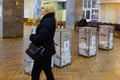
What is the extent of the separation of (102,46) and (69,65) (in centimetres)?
229

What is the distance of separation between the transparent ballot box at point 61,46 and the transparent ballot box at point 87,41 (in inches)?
37.5

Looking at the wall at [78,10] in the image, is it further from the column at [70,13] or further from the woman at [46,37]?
the woman at [46,37]

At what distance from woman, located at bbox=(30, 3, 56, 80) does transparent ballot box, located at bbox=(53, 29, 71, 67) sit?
1541 mm

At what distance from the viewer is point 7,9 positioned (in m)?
8.41

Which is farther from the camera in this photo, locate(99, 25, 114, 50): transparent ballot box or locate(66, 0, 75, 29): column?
locate(66, 0, 75, 29): column

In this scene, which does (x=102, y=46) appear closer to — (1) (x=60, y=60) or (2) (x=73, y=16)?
(1) (x=60, y=60)

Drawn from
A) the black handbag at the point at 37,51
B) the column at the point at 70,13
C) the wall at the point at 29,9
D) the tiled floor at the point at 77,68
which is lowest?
the tiled floor at the point at 77,68

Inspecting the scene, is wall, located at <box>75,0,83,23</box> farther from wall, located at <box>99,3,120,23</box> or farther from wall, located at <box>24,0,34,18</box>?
wall, located at <box>24,0,34,18</box>

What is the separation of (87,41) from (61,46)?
1.18 m

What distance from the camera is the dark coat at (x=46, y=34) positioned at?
99.6 inches

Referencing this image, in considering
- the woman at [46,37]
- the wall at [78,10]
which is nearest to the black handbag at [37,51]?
the woman at [46,37]

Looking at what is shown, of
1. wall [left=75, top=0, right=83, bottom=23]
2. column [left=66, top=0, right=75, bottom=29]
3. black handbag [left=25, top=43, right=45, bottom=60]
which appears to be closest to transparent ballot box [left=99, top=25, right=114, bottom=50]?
black handbag [left=25, top=43, right=45, bottom=60]

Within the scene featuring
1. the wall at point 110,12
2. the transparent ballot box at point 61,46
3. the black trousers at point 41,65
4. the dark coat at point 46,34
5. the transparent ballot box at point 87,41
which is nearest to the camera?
the dark coat at point 46,34

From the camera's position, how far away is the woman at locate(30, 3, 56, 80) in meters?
2.54
